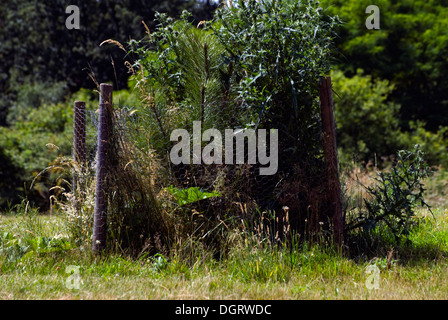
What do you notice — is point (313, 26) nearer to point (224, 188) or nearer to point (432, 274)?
point (224, 188)

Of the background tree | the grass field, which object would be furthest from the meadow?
the background tree

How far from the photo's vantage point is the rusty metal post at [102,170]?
4.18 metres

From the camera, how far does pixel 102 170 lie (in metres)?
4.23

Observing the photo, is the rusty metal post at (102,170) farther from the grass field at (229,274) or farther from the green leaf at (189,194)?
the green leaf at (189,194)

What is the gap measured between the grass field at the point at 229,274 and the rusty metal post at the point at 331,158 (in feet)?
0.94

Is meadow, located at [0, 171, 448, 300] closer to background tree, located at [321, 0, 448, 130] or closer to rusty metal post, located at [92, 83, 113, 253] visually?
rusty metal post, located at [92, 83, 113, 253]

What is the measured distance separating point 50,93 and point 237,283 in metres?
17.4

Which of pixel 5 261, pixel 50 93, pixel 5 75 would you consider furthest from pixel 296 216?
pixel 5 75

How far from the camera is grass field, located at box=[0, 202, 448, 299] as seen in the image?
3.30 m

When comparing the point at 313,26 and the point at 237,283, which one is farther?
the point at 313,26

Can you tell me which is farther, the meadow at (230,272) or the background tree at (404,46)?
the background tree at (404,46)

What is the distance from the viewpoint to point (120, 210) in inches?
170

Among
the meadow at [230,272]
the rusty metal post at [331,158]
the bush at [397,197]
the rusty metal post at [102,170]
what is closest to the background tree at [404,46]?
the bush at [397,197]

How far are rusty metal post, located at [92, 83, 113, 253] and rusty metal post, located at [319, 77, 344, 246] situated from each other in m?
2.03
